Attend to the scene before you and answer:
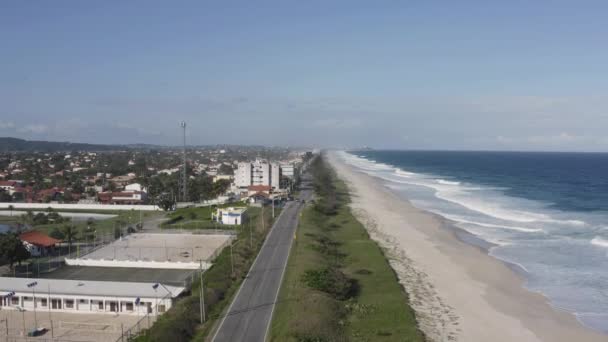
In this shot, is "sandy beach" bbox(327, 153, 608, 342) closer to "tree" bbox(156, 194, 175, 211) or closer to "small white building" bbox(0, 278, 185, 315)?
"small white building" bbox(0, 278, 185, 315)

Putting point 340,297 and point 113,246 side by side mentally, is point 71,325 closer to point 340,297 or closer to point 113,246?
point 340,297

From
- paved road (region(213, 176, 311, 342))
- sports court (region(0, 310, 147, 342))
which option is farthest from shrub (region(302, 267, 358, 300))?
sports court (region(0, 310, 147, 342))

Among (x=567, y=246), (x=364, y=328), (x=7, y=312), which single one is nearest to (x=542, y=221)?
(x=567, y=246)

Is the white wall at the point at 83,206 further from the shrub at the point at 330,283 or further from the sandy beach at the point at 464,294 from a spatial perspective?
the shrub at the point at 330,283

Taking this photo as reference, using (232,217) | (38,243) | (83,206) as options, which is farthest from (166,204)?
(38,243)

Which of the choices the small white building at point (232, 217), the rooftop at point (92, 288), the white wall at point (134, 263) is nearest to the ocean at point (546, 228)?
the rooftop at point (92, 288)
